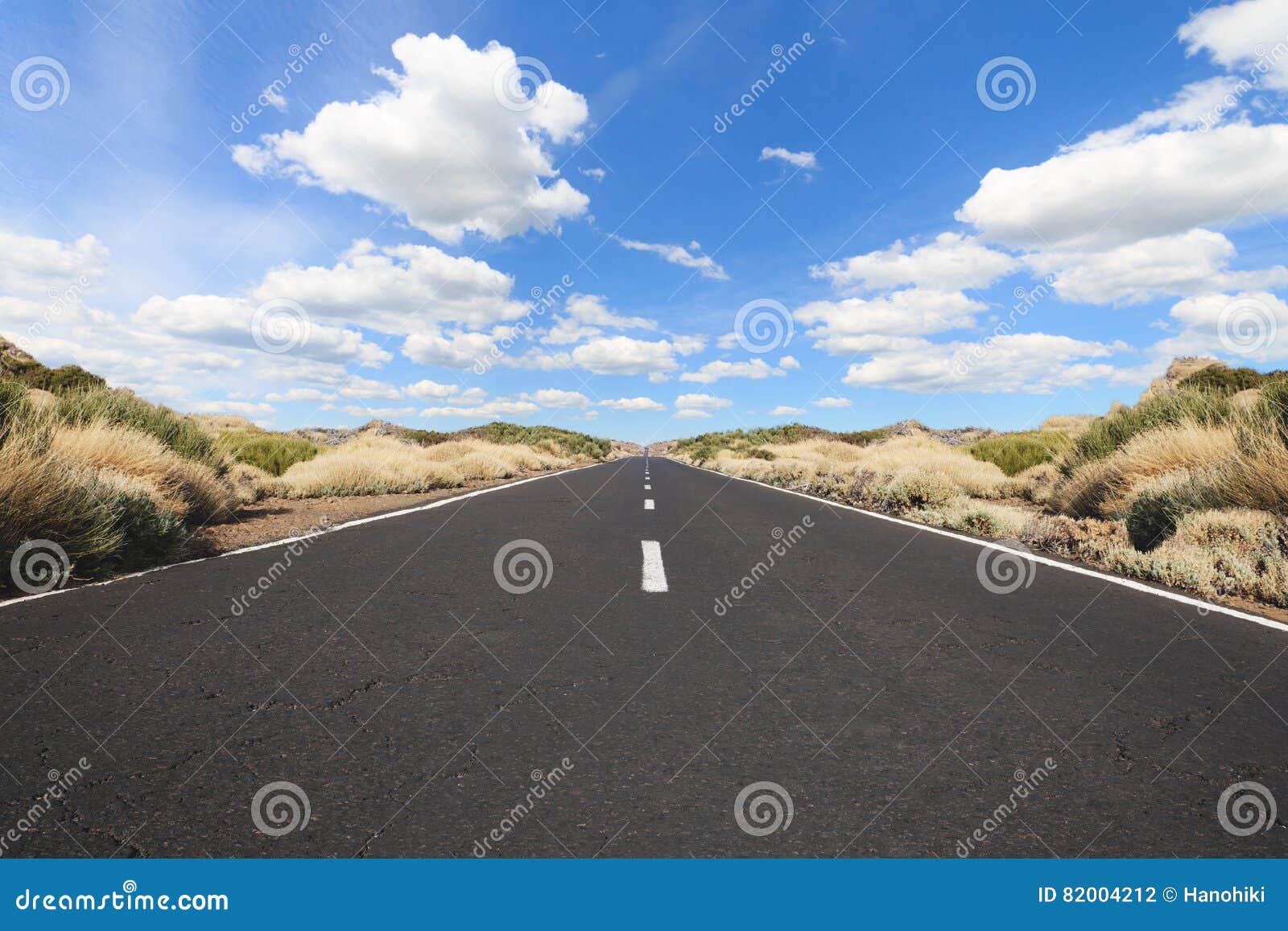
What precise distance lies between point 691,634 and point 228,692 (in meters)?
2.67

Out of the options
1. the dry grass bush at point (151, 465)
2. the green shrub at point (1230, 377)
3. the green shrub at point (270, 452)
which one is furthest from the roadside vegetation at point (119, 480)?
the green shrub at point (1230, 377)

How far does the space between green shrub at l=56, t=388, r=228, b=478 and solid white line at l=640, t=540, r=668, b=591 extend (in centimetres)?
774

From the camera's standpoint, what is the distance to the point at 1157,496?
938 centimetres

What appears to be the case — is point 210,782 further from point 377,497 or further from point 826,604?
point 377,497

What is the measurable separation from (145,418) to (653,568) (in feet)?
31.4

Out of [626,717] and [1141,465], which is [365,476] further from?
[1141,465]

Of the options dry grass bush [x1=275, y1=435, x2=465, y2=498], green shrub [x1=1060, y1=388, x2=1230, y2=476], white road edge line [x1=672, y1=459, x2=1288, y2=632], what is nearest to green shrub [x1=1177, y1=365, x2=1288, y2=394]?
green shrub [x1=1060, y1=388, x2=1230, y2=476]

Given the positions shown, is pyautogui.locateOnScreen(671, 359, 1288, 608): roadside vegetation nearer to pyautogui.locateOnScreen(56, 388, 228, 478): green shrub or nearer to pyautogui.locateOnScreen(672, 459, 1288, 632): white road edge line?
pyautogui.locateOnScreen(672, 459, 1288, 632): white road edge line

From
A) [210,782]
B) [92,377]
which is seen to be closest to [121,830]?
[210,782]

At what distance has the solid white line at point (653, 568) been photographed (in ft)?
19.7

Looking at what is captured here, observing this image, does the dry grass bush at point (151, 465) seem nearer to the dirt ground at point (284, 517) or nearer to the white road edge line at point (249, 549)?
the dirt ground at point (284, 517)

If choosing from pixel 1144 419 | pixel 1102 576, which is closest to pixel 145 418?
pixel 1102 576

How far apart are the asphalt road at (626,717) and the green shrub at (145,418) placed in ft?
19.3

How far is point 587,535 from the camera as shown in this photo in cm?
908
